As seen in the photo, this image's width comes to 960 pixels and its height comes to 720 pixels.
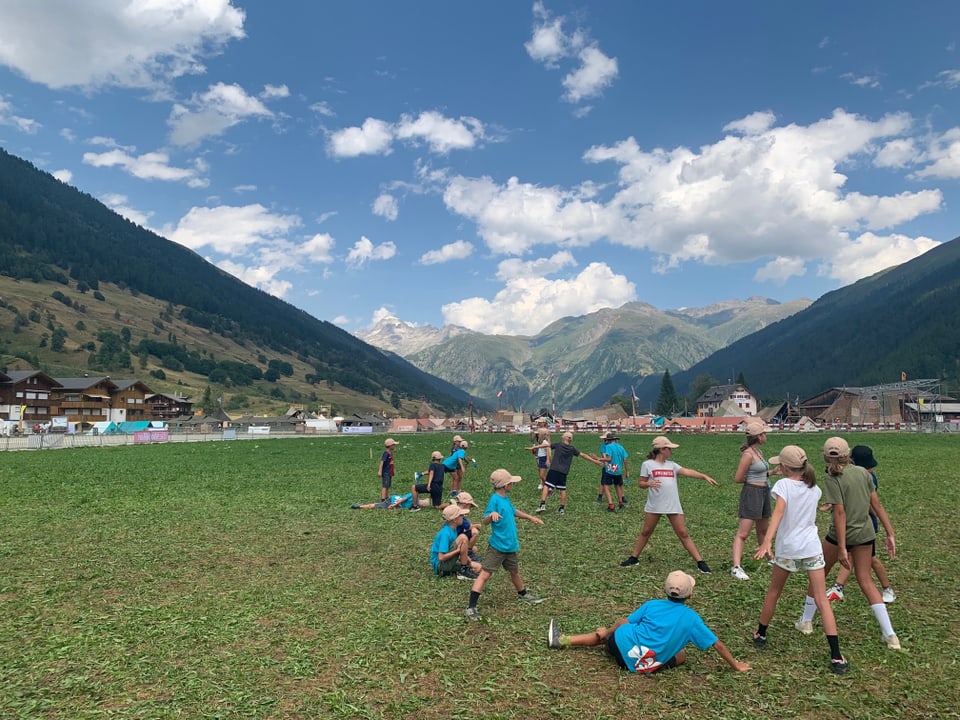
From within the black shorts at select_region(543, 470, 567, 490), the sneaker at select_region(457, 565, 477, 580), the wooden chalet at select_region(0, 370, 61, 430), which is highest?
the wooden chalet at select_region(0, 370, 61, 430)

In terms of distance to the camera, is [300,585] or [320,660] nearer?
[320,660]

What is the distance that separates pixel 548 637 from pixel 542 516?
30.1ft

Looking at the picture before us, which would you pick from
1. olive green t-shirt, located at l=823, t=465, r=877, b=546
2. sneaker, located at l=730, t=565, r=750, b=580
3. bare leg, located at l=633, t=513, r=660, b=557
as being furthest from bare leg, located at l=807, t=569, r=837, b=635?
bare leg, located at l=633, t=513, r=660, b=557

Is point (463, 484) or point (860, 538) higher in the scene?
point (860, 538)

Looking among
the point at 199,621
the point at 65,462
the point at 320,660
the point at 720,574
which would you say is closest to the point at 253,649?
the point at 320,660

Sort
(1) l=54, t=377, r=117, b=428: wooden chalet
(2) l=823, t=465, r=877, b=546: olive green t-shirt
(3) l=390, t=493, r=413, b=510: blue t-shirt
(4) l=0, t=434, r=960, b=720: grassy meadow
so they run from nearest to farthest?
1. (4) l=0, t=434, r=960, b=720: grassy meadow
2. (2) l=823, t=465, r=877, b=546: olive green t-shirt
3. (3) l=390, t=493, r=413, b=510: blue t-shirt
4. (1) l=54, t=377, r=117, b=428: wooden chalet

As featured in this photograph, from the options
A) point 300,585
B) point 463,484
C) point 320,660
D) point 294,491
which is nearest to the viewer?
point 320,660

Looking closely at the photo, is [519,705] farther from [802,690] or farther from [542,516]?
[542,516]

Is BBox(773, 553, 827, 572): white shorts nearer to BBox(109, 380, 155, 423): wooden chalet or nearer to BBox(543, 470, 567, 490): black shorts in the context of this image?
BBox(543, 470, 567, 490): black shorts

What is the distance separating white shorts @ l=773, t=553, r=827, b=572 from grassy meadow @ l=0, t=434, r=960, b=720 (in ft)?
3.60

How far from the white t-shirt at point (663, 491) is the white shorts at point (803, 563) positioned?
3.57 meters

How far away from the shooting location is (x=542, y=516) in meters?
17.0

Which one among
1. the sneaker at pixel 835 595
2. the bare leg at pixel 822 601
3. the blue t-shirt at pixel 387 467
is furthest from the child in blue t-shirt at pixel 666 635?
the blue t-shirt at pixel 387 467

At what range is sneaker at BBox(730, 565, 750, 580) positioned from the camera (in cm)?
1052
